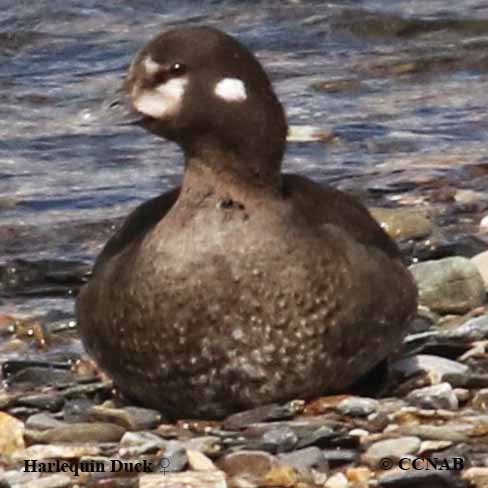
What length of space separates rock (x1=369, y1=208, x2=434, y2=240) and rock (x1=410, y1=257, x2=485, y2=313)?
0.93m

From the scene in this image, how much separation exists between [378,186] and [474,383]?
3733mm

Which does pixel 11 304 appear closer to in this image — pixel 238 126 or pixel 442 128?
pixel 238 126

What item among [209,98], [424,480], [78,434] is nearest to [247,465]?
[424,480]

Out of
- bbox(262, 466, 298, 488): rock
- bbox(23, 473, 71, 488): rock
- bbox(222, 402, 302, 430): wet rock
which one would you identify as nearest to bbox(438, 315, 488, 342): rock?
bbox(222, 402, 302, 430): wet rock

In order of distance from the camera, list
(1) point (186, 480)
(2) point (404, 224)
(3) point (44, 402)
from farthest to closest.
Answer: (2) point (404, 224) → (3) point (44, 402) → (1) point (186, 480)

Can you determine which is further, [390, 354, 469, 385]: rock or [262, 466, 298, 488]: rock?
[390, 354, 469, 385]: rock

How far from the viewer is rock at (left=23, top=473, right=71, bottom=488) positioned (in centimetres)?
577

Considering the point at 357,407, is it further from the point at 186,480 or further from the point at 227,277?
the point at 186,480

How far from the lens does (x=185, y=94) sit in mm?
6664

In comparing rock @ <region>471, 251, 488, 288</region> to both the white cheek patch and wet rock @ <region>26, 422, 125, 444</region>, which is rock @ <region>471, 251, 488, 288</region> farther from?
wet rock @ <region>26, 422, 125, 444</region>

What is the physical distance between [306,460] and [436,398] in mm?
812

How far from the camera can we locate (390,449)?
5949mm

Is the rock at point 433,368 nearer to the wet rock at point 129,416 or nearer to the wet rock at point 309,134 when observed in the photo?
the wet rock at point 129,416

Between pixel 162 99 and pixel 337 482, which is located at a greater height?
pixel 162 99
